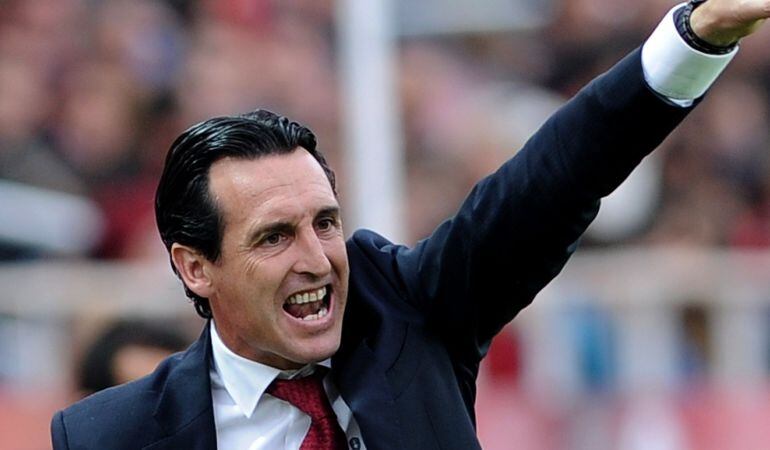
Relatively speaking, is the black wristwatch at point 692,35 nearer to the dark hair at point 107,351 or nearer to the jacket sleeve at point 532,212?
the jacket sleeve at point 532,212

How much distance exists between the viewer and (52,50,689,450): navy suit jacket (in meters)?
3.75

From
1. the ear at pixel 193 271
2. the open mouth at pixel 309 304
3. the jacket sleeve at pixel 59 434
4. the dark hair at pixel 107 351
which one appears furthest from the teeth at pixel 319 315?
the dark hair at pixel 107 351

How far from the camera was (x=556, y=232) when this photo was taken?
12.6 ft

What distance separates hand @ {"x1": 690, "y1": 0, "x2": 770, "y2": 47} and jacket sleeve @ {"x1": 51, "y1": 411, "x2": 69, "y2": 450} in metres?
1.43

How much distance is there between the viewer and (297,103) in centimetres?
976

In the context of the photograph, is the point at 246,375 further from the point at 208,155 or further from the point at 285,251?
the point at 208,155

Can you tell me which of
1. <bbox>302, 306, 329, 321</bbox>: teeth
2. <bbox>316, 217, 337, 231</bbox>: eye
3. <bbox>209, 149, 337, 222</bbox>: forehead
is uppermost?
<bbox>209, 149, 337, 222</bbox>: forehead

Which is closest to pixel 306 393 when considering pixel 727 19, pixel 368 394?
pixel 368 394

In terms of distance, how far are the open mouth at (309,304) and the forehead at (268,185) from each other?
161mm

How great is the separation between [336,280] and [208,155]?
13.6 inches

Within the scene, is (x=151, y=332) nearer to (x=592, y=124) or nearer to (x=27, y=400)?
(x=27, y=400)

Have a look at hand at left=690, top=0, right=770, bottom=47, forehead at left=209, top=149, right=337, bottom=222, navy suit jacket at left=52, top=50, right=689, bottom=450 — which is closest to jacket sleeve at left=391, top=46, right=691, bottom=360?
navy suit jacket at left=52, top=50, right=689, bottom=450

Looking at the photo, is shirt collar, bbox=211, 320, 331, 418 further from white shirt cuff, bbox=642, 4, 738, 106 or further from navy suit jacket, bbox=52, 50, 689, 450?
white shirt cuff, bbox=642, 4, 738, 106

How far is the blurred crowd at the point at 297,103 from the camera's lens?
9.04 m
